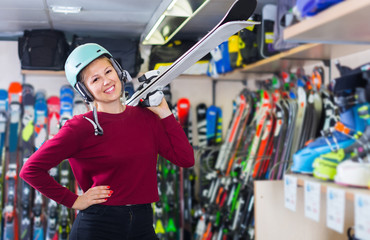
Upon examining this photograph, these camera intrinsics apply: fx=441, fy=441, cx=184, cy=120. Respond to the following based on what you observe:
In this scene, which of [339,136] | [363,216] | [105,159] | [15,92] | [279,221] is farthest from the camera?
[15,92]

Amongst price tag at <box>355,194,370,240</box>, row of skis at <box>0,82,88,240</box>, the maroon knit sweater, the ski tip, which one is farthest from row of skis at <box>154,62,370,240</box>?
the ski tip

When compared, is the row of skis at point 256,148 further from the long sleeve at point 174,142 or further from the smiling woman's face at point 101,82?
the smiling woman's face at point 101,82

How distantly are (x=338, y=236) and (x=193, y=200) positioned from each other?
2230mm

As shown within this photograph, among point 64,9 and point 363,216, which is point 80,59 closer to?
point 363,216

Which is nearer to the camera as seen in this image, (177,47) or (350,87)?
(350,87)

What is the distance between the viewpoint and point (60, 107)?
3941 mm

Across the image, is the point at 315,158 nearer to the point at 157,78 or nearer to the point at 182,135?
the point at 182,135

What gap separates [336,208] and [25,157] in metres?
2.90

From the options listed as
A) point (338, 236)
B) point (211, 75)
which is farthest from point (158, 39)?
point (338, 236)

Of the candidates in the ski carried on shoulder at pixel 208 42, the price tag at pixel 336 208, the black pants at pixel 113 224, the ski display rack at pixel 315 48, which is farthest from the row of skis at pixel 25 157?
the price tag at pixel 336 208

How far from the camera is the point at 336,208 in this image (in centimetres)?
133

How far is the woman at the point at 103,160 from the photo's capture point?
1687 millimetres

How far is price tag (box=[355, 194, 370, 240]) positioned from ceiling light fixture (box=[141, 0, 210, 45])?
1695 millimetres

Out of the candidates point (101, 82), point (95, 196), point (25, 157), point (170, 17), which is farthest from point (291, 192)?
point (25, 157)
